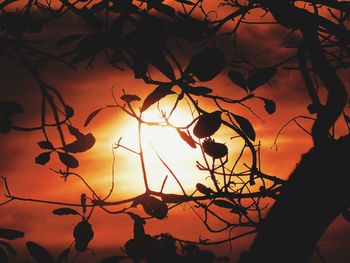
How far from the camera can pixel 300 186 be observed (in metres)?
1.77

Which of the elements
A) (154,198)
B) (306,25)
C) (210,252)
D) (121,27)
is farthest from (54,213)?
(306,25)

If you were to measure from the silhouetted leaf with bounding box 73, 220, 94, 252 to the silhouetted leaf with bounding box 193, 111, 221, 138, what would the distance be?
0.77 metres

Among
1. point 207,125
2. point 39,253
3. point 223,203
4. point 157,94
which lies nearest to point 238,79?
point 207,125

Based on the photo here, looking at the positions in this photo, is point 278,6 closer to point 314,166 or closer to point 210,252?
point 314,166

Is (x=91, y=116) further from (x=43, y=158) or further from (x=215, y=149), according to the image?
(x=215, y=149)

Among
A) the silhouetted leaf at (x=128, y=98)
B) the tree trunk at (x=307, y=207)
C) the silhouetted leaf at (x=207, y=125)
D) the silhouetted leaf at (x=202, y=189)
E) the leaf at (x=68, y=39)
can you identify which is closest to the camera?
the tree trunk at (x=307, y=207)

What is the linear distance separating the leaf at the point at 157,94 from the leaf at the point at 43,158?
0.85 m

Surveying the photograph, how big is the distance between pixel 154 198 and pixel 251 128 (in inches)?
20.8

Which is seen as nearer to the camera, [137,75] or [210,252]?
[137,75]

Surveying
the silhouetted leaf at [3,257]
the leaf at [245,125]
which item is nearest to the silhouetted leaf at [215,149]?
the leaf at [245,125]

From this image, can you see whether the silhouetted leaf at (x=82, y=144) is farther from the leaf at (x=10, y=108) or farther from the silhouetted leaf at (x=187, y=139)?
the silhouetted leaf at (x=187, y=139)

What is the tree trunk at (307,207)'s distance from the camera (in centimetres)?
176

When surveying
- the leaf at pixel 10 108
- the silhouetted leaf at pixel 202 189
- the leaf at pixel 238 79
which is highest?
the leaf at pixel 10 108

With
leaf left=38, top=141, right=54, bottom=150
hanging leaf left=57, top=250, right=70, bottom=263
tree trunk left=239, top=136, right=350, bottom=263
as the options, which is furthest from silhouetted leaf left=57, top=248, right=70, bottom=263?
tree trunk left=239, top=136, right=350, bottom=263
